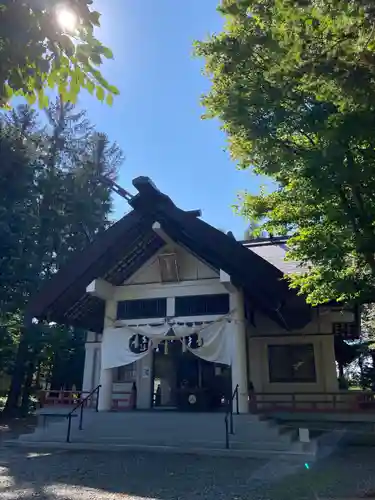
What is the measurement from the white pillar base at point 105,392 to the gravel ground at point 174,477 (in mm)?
2043

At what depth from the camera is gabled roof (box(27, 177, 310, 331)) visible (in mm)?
9828

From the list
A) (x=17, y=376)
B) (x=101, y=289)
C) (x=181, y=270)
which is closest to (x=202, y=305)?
(x=181, y=270)

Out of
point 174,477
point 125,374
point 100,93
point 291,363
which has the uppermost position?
point 100,93

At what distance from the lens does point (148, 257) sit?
11.7 metres

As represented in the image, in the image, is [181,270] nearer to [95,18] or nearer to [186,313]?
[186,313]

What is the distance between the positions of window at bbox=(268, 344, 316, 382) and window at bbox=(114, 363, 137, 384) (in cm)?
419

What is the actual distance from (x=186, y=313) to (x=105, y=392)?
2.84 m

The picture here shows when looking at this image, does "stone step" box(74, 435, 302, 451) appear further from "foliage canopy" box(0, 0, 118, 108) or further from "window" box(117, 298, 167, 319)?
"foliage canopy" box(0, 0, 118, 108)

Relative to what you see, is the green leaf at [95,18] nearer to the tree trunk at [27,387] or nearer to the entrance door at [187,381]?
the entrance door at [187,381]

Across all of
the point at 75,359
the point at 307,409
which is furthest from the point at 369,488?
the point at 75,359

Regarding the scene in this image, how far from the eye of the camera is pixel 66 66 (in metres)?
2.90

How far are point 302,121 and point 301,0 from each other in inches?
103

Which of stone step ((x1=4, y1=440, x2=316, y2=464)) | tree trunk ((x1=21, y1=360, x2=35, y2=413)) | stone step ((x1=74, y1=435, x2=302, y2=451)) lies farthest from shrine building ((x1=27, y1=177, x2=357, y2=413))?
tree trunk ((x1=21, y1=360, x2=35, y2=413))

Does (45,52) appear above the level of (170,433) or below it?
above
